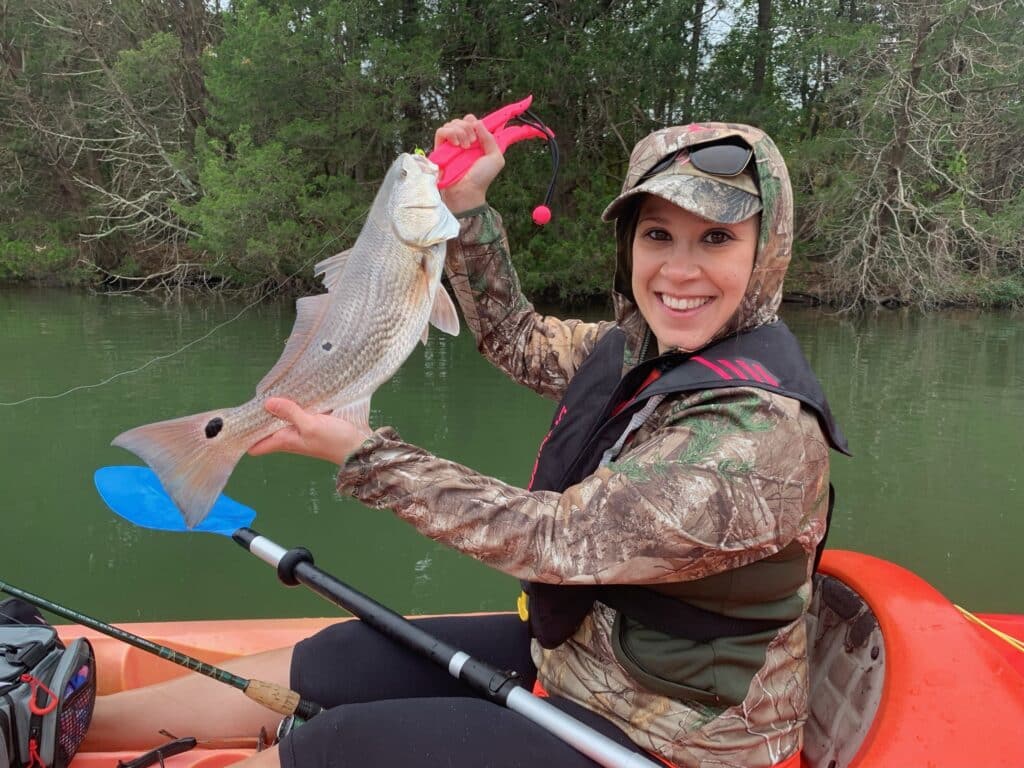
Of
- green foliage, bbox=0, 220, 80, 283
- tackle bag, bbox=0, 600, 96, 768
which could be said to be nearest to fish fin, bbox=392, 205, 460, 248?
tackle bag, bbox=0, 600, 96, 768

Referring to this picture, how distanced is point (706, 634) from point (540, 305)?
18750 millimetres

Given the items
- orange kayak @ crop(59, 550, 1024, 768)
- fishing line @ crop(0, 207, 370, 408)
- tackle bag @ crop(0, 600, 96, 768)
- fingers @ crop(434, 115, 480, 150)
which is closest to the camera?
orange kayak @ crop(59, 550, 1024, 768)

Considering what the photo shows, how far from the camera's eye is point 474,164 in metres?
2.41

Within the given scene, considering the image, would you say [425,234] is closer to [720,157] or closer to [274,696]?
[720,157]

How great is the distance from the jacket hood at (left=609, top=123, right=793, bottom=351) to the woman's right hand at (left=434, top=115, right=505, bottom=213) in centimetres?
58

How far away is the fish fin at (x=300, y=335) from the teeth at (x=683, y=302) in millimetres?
839

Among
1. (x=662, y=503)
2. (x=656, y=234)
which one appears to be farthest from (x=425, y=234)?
(x=662, y=503)

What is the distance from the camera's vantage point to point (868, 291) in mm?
17516

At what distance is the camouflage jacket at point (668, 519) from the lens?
4.84 ft

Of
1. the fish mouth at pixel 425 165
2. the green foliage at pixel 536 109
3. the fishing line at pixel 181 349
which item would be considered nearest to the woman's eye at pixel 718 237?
the fish mouth at pixel 425 165

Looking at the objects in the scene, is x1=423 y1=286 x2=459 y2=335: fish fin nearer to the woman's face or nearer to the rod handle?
the woman's face

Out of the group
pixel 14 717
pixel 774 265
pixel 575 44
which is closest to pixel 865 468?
pixel 774 265

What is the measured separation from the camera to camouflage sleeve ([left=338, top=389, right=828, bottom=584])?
57.8 inches

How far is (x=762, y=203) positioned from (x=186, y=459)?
4.66 feet
